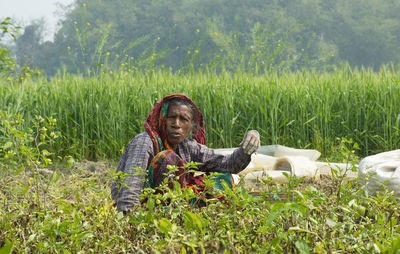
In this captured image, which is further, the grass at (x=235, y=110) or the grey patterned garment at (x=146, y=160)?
the grass at (x=235, y=110)

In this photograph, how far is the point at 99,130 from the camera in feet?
20.0

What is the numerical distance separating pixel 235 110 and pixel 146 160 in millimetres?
3526

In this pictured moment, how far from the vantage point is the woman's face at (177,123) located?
9.87 feet

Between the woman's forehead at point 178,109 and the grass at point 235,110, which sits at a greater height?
the woman's forehead at point 178,109

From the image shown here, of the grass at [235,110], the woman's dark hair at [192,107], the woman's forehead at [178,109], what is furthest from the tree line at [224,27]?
the woman's forehead at [178,109]

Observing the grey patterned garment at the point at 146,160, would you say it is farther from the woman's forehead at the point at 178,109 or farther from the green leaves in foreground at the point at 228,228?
the green leaves in foreground at the point at 228,228

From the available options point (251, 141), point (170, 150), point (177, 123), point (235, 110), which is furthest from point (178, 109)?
point (235, 110)

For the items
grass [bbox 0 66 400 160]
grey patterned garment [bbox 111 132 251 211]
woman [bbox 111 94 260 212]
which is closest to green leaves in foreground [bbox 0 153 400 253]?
grey patterned garment [bbox 111 132 251 211]

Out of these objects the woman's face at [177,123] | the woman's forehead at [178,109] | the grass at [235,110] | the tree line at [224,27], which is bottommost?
the grass at [235,110]

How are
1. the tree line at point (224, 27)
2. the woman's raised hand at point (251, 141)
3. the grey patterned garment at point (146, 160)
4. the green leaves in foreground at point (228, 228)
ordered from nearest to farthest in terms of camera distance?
the green leaves in foreground at point (228, 228), the grey patterned garment at point (146, 160), the woman's raised hand at point (251, 141), the tree line at point (224, 27)

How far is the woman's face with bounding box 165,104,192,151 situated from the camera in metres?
3.01

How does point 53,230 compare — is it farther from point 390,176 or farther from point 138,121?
point 138,121

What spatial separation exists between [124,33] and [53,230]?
34055mm

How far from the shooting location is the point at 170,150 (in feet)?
9.45
